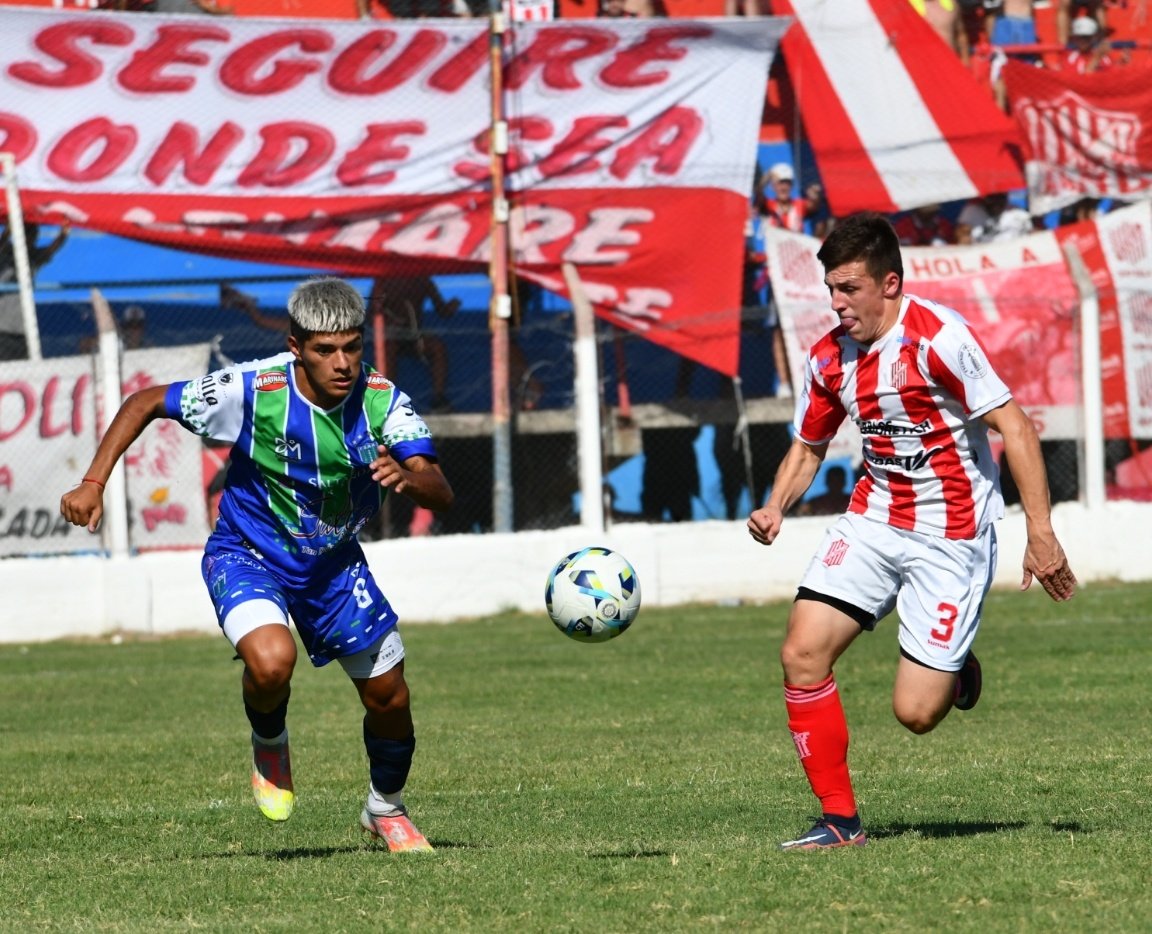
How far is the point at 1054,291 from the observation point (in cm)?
1936

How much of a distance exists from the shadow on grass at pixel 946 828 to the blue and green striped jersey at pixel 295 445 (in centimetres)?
215

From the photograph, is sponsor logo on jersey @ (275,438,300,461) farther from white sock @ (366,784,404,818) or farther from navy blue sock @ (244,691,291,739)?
white sock @ (366,784,404,818)

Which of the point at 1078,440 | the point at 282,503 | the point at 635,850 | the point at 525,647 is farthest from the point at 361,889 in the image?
the point at 1078,440

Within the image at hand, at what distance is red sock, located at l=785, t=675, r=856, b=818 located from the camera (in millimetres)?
6609

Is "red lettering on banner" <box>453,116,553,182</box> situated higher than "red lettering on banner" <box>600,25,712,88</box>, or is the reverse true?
"red lettering on banner" <box>600,25,712,88</box>

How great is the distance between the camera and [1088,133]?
2134 centimetres

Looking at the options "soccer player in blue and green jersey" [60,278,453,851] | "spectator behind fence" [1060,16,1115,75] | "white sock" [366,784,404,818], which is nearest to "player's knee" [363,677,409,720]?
"soccer player in blue and green jersey" [60,278,453,851]

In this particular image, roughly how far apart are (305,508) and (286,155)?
44.3ft

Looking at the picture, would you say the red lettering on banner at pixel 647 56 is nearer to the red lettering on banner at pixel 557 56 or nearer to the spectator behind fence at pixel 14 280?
the red lettering on banner at pixel 557 56

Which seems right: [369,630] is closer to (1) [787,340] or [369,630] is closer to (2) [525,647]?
(2) [525,647]

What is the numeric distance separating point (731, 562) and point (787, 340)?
2285mm

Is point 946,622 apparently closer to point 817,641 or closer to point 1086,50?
point 817,641

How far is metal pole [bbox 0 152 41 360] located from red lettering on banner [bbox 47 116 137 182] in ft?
1.83

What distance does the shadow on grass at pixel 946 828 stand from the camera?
6.75 meters
